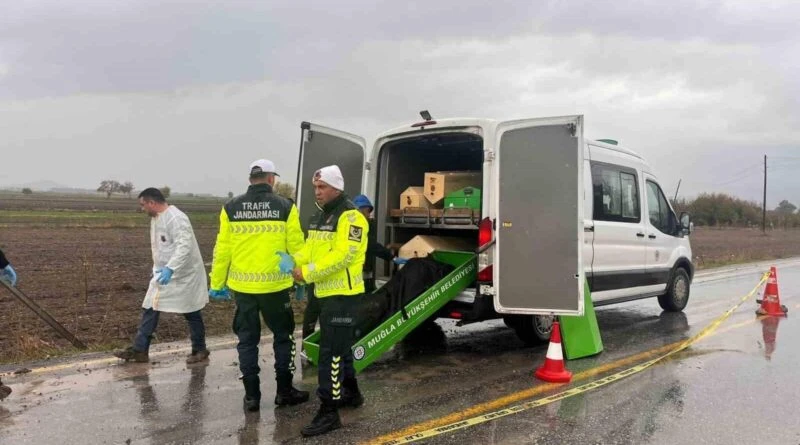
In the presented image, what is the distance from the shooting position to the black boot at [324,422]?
384 centimetres

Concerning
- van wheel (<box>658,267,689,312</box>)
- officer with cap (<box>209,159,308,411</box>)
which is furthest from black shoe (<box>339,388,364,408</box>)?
van wheel (<box>658,267,689,312</box>)

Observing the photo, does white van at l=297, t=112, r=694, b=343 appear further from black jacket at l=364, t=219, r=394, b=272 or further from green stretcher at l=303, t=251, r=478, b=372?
black jacket at l=364, t=219, r=394, b=272

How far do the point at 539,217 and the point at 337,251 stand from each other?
2131mm

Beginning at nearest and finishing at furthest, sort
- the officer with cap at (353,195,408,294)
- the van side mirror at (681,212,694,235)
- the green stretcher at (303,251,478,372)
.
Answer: the green stretcher at (303,251,478,372) < the officer with cap at (353,195,408,294) < the van side mirror at (681,212,694,235)

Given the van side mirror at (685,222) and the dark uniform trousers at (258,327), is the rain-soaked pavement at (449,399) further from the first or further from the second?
the van side mirror at (685,222)

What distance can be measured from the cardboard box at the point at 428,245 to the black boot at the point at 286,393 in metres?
2.15

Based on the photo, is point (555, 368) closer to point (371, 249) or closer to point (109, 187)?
point (371, 249)

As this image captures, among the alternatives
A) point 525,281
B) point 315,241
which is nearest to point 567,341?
point 525,281

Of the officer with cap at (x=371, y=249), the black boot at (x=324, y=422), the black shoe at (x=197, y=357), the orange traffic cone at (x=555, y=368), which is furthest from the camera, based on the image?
the officer with cap at (x=371, y=249)

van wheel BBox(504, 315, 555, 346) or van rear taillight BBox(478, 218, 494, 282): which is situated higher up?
van rear taillight BBox(478, 218, 494, 282)

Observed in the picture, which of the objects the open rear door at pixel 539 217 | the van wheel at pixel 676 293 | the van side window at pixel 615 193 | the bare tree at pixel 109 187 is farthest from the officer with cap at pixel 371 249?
the bare tree at pixel 109 187

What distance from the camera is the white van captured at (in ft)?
17.3

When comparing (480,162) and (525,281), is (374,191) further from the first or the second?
(525,281)

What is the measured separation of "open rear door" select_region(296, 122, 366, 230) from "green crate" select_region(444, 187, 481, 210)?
1.13m
